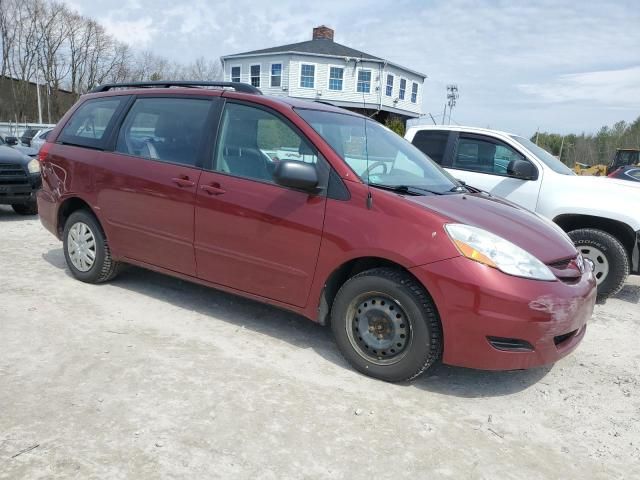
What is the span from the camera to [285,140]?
12.5 ft

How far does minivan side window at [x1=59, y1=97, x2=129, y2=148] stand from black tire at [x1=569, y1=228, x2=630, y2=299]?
479cm

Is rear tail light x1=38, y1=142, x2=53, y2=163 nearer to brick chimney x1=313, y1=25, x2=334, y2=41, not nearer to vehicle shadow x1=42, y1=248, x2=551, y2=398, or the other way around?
vehicle shadow x1=42, y1=248, x2=551, y2=398

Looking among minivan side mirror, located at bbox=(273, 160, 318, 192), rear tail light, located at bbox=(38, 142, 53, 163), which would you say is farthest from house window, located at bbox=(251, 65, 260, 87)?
minivan side mirror, located at bbox=(273, 160, 318, 192)

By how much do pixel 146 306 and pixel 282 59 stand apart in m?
33.1

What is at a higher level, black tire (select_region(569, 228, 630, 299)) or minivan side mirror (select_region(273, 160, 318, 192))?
minivan side mirror (select_region(273, 160, 318, 192))

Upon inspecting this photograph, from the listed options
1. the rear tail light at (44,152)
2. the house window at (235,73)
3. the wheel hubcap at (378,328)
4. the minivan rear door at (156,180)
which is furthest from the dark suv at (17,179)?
the house window at (235,73)

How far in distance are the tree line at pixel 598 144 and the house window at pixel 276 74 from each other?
27.0 meters

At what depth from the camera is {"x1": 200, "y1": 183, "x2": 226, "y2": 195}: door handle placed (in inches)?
153

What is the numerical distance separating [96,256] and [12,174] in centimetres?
423

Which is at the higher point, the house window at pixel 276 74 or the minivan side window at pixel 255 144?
the house window at pixel 276 74

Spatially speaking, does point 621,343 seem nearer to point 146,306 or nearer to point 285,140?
point 285,140

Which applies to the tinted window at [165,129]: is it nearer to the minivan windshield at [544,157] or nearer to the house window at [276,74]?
the minivan windshield at [544,157]

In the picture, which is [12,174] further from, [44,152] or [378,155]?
[378,155]

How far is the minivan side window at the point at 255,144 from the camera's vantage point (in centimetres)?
378
